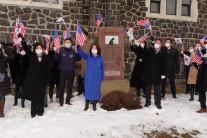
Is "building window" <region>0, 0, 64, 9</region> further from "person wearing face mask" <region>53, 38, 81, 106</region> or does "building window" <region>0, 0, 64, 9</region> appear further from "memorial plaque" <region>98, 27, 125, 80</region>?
"person wearing face mask" <region>53, 38, 81, 106</region>

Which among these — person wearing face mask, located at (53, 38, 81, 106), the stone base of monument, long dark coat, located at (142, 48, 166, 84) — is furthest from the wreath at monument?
person wearing face mask, located at (53, 38, 81, 106)

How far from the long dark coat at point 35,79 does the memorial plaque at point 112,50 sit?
2.10 metres

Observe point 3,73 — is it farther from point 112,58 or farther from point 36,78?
point 112,58

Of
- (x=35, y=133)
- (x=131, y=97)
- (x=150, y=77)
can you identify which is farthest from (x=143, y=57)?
(x=35, y=133)

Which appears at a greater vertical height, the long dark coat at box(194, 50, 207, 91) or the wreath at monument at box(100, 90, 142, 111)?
the long dark coat at box(194, 50, 207, 91)

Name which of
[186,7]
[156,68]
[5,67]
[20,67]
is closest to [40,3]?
[20,67]

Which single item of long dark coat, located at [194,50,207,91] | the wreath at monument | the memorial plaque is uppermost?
the memorial plaque

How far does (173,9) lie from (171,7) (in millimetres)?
171

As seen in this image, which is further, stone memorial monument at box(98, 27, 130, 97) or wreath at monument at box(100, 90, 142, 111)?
stone memorial monument at box(98, 27, 130, 97)

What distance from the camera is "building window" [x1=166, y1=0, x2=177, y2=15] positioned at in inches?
524

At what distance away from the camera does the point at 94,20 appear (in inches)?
451

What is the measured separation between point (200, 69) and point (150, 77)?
1400 mm

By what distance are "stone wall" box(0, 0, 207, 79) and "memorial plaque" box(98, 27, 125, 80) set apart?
3.95 meters

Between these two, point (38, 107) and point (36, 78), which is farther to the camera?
point (38, 107)
